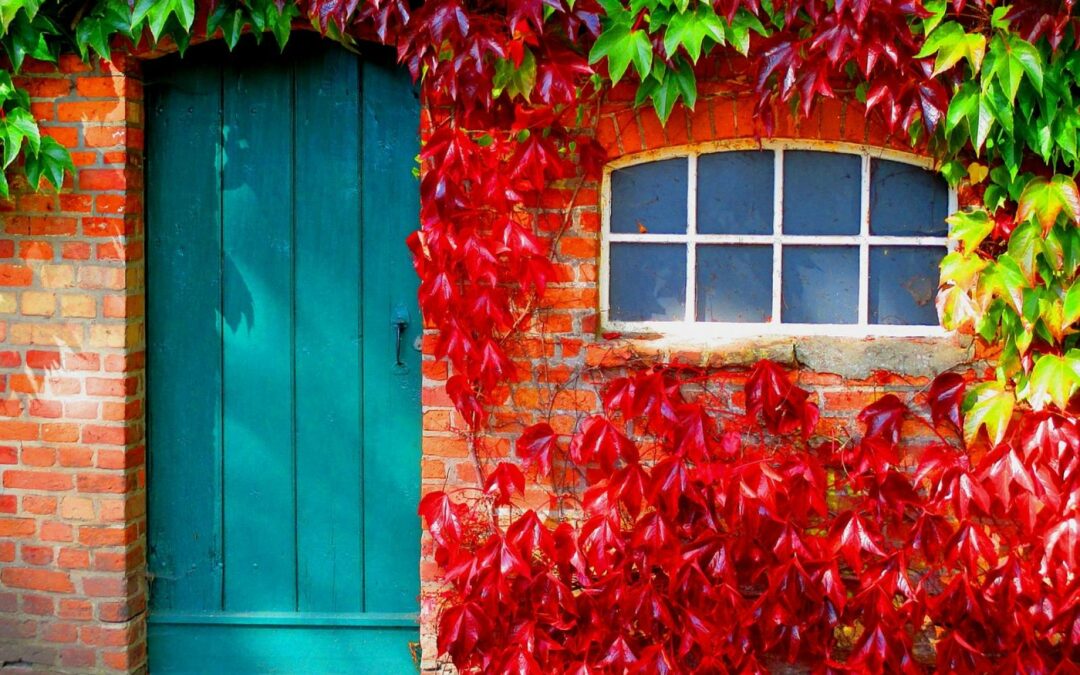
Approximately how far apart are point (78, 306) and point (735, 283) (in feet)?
6.90

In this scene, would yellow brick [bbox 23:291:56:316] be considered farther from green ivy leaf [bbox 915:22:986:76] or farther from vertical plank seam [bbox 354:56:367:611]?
green ivy leaf [bbox 915:22:986:76]

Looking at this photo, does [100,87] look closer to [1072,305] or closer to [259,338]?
[259,338]

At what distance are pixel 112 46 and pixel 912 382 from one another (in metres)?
2.70

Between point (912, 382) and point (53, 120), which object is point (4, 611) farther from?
→ point (912, 382)

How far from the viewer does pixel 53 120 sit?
3.45m

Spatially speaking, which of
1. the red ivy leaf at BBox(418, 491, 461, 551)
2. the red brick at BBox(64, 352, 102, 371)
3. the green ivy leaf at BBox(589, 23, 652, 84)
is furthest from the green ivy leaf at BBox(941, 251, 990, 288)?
the red brick at BBox(64, 352, 102, 371)

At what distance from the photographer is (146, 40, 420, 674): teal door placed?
3547 millimetres

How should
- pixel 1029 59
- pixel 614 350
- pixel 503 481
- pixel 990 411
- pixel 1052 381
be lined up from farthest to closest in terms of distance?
pixel 614 350
pixel 503 481
pixel 990 411
pixel 1052 381
pixel 1029 59

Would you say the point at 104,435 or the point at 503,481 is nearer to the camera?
the point at 503,481

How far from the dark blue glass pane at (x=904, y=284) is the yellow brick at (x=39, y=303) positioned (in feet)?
8.58

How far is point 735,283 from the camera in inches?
134

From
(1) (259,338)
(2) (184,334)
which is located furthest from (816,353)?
(2) (184,334)

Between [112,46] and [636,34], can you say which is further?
[112,46]

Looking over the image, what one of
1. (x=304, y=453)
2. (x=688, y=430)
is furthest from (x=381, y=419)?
(x=688, y=430)
